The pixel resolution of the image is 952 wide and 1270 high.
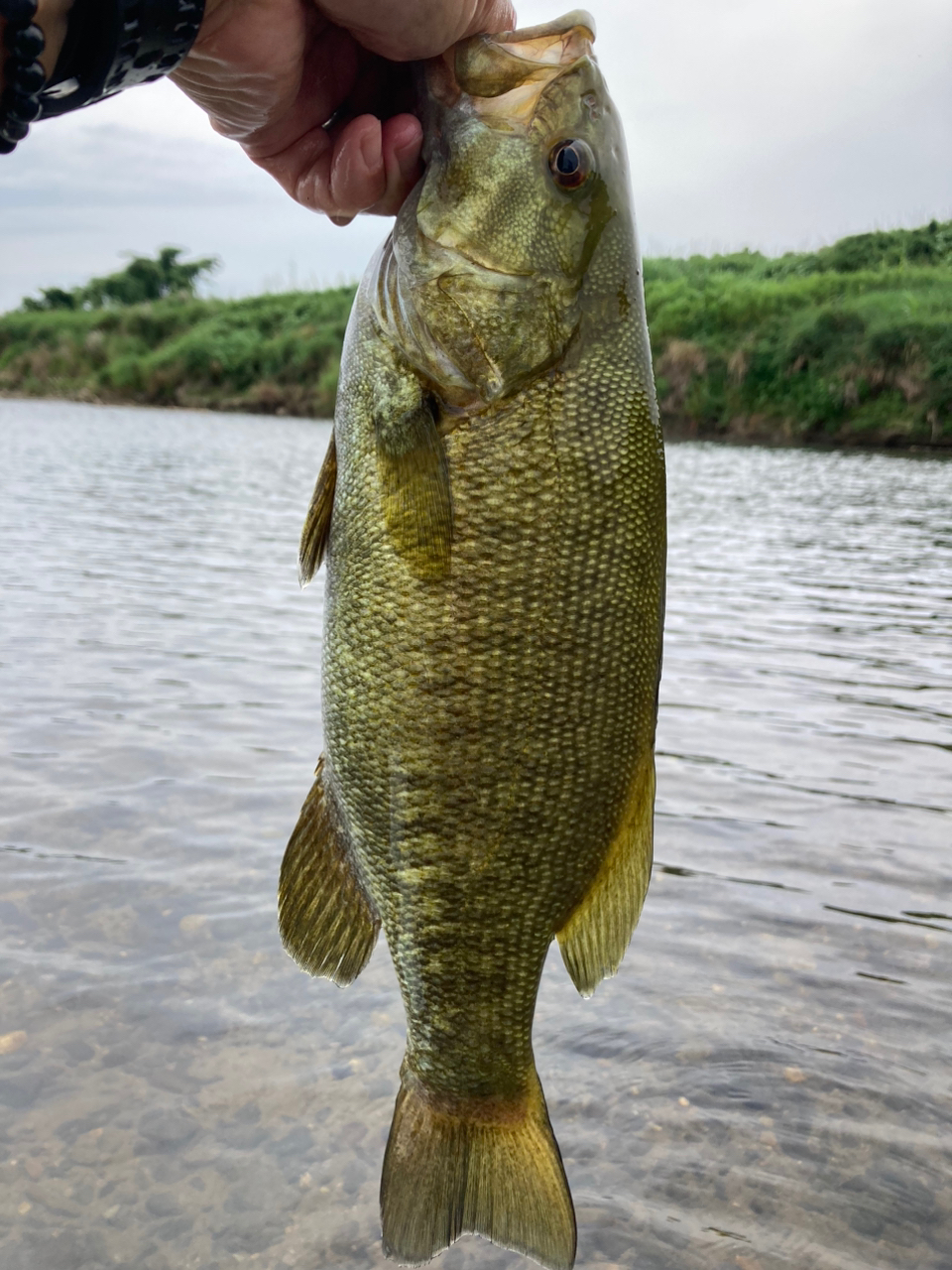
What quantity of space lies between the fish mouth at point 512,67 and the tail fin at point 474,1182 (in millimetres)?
1934

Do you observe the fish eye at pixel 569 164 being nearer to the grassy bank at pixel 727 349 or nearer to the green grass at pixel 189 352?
the grassy bank at pixel 727 349

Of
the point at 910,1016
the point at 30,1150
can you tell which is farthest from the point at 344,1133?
the point at 910,1016

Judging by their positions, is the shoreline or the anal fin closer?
the anal fin

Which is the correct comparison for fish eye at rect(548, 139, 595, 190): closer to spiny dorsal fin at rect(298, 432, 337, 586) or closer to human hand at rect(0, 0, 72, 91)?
spiny dorsal fin at rect(298, 432, 337, 586)

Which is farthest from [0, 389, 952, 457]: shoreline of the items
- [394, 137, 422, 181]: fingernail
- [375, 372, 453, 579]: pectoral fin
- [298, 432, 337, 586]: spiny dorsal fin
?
[375, 372, 453, 579]: pectoral fin

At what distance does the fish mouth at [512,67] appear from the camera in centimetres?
217

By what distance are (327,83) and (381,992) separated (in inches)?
124

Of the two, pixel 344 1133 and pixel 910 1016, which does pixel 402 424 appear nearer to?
pixel 344 1133

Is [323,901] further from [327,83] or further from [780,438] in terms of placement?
[780,438]

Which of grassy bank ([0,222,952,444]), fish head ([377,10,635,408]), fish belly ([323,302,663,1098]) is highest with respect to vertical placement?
grassy bank ([0,222,952,444])

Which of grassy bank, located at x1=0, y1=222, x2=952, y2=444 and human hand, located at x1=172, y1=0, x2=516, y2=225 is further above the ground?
grassy bank, located at x1=0, y1=222, x2=952, y2=444

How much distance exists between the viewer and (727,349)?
40625 mm

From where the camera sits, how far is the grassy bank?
36.6 metres

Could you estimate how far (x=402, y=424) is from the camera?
2.02m
